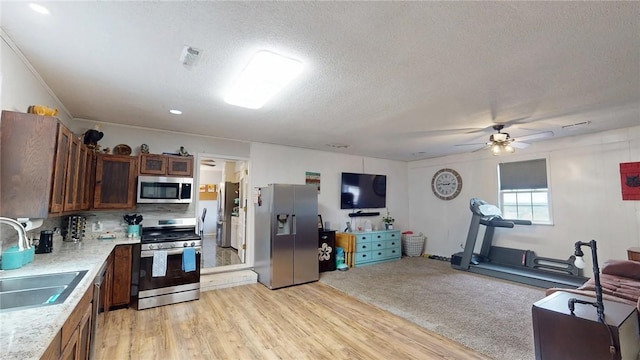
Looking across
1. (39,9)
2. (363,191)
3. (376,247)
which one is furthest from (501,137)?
(39,9)

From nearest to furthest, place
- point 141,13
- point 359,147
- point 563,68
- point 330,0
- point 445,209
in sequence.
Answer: point 330,0 < point 141,13 < point 563,68 < point 359,147 < point 445,209

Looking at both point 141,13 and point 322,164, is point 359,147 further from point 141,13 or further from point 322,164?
point 141,13

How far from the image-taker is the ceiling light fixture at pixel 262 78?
7.29 ft

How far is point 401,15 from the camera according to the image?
1688 mm

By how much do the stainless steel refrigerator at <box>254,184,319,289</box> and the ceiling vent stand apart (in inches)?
99.2

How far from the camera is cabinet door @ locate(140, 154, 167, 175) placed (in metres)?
3.95

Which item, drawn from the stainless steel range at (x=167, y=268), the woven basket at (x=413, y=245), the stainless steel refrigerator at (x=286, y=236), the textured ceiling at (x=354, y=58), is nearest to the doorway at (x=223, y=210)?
the stainless steel refrigerator at (x=286, y=236)

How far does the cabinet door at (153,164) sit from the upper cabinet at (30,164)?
1677 millimetres

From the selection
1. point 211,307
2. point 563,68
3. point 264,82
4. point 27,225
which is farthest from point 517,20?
point 211,307

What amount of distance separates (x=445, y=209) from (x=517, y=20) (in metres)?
5.57

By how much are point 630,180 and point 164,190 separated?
277 inches

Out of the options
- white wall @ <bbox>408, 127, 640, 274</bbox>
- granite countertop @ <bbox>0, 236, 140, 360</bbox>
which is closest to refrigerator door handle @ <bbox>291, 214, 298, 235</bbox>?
granite countertop @ <bbox>0, 236, 140, 360</bbox>

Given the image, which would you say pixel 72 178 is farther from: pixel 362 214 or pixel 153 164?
pixel 362 214

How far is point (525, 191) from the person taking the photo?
538 centimetres
